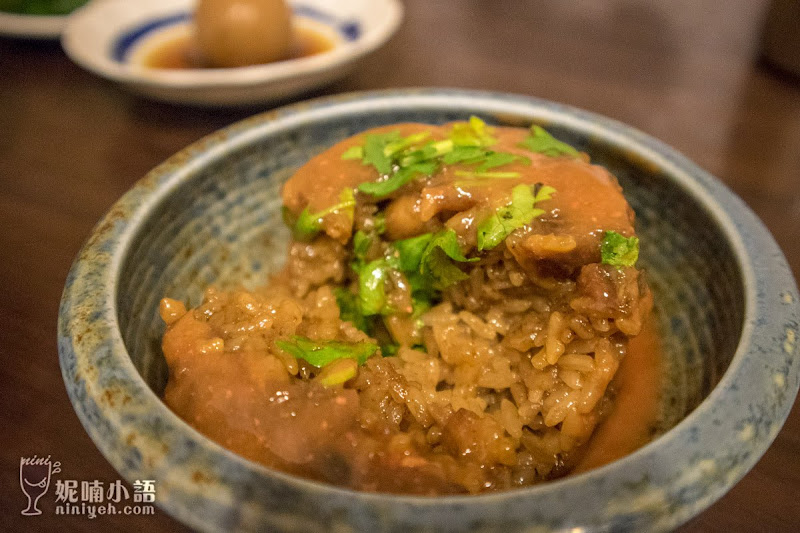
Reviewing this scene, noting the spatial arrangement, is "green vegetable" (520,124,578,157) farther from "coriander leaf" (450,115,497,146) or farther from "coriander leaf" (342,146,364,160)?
"coriander leaf" (342,146,364,160)

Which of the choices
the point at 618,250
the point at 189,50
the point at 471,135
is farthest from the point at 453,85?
the point at 618,250

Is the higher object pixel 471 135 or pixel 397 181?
pixel 471 135

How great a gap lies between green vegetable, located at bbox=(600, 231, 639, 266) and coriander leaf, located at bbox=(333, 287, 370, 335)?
0.75 metres

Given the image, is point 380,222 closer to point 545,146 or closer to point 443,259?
point 443,259

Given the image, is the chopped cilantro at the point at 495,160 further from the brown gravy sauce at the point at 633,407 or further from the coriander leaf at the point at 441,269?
the brown gravy sauce at the point at 633,407

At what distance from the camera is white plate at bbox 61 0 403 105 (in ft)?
8.79

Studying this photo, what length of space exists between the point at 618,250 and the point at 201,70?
2.65 metres

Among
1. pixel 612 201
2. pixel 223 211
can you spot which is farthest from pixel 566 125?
pixel 223 211

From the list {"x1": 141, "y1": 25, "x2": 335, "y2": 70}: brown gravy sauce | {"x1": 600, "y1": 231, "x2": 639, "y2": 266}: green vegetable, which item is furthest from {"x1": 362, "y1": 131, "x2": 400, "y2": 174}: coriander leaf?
{"x1": 141, "y1": 25, "x2": 335, "y2": 70}: brown gravy sauce

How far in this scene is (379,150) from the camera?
1.88 meters

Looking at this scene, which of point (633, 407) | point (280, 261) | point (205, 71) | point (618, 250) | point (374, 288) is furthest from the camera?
point (205, 71)

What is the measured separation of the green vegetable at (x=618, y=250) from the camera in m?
1.49

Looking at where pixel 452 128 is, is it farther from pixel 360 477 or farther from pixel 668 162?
pixel 360 477

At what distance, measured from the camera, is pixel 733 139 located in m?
3.00
